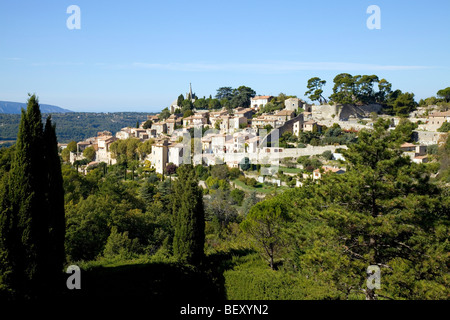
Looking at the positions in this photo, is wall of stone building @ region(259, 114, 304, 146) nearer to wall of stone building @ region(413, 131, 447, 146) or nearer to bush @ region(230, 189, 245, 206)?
bush @ region(230, 189, 245, 206)

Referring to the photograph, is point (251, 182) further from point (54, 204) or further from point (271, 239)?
point (54, 204)

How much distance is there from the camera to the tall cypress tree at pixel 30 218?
6016 mm

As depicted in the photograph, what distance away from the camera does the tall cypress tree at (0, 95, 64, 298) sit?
6.02 m

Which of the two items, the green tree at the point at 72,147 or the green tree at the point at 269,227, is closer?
the green tree at the point at 269,227

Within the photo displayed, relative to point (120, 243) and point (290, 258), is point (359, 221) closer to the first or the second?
point (290, 258)

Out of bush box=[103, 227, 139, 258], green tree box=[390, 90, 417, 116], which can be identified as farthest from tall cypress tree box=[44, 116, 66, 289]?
green tree box=[390, 90, 417, 116]

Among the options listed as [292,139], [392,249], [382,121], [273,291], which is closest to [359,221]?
[392,249]

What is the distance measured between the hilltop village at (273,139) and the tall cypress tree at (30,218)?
1045 inches

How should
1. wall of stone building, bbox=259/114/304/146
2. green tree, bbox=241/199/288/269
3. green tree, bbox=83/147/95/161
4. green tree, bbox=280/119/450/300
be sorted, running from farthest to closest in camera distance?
green tree, bbox=83/147/95/161
wall of stone building, bbox=259/114/304/146
green tree, bbox=241/199/288/269
green tree, bbox=280/119/450/300

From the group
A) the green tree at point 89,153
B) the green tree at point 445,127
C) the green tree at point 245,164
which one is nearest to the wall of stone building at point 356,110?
the green tree at point 445,127

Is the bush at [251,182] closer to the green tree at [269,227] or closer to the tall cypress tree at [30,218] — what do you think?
the green tree at [269,227]

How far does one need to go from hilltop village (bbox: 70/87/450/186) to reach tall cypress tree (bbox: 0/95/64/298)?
26.5m
